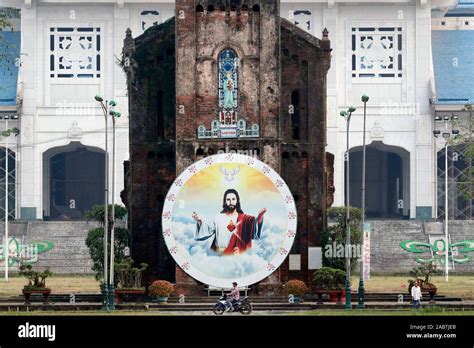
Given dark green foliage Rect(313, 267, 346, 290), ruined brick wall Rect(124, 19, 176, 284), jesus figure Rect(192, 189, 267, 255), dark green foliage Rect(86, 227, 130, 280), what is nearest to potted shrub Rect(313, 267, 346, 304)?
dark green foliage Rect(313, 267, 346, 290)

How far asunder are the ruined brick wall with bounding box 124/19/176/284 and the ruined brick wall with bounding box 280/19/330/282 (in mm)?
4912

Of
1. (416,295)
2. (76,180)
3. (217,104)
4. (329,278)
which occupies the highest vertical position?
(217,104)

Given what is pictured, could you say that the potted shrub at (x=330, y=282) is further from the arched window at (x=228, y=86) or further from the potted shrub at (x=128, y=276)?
the arched window at (x=228, y=86)

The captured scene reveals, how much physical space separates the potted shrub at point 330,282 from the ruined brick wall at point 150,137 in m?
6.63

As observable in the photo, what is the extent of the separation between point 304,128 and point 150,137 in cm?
662

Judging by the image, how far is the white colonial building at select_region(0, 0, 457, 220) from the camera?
13688 cm

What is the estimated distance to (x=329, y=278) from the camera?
78.3m

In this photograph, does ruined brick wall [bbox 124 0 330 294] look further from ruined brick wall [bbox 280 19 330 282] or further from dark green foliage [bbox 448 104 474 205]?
dark green foliage [bbox 448 104 474 205]

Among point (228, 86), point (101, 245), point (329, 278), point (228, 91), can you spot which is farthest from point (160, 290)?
point (228, 86)

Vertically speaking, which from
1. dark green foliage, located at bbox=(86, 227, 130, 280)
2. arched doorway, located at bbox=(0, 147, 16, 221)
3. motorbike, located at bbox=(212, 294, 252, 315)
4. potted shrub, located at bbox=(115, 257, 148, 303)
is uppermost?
arched doorway, located at bbox=(0, 147, 16, 221)

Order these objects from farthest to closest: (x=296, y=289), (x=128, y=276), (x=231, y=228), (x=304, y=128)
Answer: (x=304, y=128) < (x=128, y=276) < (x=231, y=228) < (x=296, y=289)

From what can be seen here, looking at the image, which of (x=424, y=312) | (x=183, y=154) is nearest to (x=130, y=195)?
(x=183, y=154)

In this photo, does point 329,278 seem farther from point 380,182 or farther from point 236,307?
point 380,182

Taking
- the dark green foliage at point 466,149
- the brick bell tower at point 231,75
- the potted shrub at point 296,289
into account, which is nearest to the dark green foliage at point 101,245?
the brick bell tower at point 231,75
